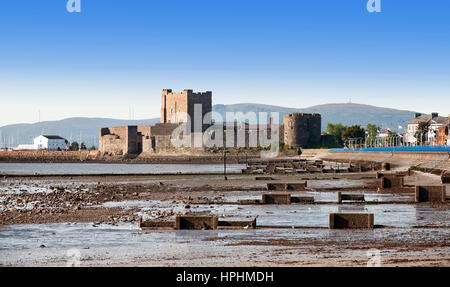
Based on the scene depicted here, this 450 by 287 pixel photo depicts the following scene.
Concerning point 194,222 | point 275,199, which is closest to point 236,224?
point 194,222

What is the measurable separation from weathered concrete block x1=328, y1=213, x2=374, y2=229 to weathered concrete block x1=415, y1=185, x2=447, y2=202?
7.26 m

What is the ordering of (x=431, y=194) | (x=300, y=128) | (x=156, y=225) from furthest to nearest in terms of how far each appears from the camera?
(x=300, y=128) → (x=431, y=194) → (x=156, y=225)

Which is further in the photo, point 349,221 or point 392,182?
point 392,182

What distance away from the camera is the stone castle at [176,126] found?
118500mm

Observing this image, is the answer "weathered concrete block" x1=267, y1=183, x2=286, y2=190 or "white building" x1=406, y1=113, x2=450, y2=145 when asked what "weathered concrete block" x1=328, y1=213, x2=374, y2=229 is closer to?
"weathered concrete block" x1=267, y1=183, x2=286, y2=190

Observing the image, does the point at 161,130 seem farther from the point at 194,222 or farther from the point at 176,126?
the point at 194,222

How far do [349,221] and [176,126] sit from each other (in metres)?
111

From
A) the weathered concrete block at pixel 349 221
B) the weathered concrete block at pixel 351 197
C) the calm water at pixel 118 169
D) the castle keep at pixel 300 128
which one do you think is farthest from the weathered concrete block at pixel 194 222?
the castle keep at pixel 300 128

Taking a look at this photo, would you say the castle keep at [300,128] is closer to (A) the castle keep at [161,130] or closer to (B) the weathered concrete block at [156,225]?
(A) the castle keep at [161,130]

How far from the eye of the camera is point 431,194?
2247cm

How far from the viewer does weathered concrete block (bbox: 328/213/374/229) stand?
16.0 m

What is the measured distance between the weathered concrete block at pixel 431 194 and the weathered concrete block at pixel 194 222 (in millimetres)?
9396

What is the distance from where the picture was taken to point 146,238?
1490cm

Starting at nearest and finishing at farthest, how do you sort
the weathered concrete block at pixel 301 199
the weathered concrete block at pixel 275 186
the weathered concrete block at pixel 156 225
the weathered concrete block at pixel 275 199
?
the weathered concrete block at pixel 156 225 < the weathered concrete block at pixel 275 199 < the weathered concrete block at pixel 301 199 < the weathered concrete block at pixel 275 186
